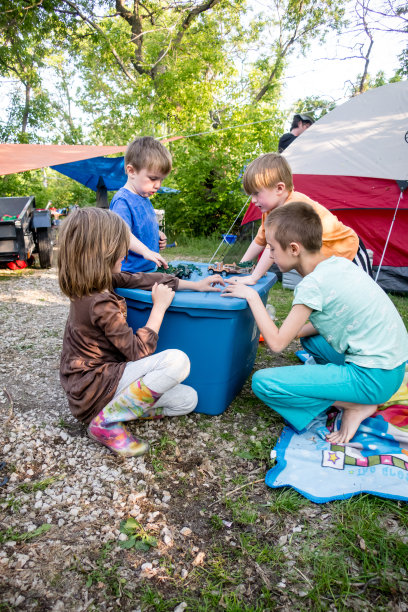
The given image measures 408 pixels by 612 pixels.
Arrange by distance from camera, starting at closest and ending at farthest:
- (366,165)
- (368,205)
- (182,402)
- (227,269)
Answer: (182,402) → (227,269) → (366,165) → (368,205)

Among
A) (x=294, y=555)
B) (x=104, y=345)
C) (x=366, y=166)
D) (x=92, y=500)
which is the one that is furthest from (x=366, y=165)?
(x=92, y=500)

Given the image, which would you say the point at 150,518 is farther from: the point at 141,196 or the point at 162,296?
the point at 141,196

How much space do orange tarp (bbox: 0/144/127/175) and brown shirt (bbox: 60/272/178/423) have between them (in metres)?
2.69

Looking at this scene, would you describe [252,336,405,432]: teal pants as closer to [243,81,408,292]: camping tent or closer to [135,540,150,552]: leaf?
[135,540,150,552]: leaf

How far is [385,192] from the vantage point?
3.81 meters

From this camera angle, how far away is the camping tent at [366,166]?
11.8ft

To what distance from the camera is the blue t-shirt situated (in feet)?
6.43

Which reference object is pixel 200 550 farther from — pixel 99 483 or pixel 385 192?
pixel 385 192

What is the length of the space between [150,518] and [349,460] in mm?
801

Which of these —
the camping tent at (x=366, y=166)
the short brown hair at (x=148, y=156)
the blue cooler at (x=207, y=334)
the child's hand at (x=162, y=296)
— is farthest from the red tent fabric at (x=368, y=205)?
the child's hand at (x=162, y=296)

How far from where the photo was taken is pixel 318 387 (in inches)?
63.1

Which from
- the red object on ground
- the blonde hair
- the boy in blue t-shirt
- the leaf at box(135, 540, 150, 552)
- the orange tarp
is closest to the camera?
the leaf at box(135, 540, 150, 552)

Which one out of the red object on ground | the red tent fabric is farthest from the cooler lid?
the red object on ground

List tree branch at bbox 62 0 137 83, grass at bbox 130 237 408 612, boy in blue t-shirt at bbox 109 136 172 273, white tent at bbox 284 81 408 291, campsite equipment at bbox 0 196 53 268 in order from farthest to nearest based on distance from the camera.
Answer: tree branch at bbox 62 0 137 83 < campsite equipment at bbox 0 196 53 268 < white tent at bbox 284 81 408 291 < boy in blue t-shirt at bbox 109 136 172 273 < grass at bbox 130 237 408 612
